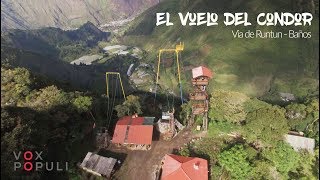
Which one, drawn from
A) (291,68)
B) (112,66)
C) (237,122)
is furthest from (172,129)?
(112,66)

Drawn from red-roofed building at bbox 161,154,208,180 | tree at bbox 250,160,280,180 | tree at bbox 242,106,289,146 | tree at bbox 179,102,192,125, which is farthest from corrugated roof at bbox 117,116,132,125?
tree at bbox 250,160,280,180

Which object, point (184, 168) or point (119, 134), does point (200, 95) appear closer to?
point (184, 168)

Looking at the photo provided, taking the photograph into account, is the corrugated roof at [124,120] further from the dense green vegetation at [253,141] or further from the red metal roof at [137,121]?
the dense green vegetation at [253,141]

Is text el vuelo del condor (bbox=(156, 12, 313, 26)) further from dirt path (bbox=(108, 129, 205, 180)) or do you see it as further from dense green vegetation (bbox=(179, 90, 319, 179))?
dirt path (bbox=(108, 129, 205, 180))

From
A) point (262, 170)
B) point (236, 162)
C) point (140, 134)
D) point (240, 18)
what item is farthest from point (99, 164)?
point (240, 18)

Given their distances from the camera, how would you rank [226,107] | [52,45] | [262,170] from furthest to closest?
[52,45] < [226,107] < [262,170]

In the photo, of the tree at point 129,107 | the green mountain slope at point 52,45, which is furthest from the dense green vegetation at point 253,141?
the green mountain slope at point 52,45

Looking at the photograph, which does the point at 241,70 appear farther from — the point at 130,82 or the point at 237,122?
the point at 237,122

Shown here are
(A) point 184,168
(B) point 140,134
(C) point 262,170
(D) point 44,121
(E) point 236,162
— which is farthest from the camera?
(B) point 140,134
